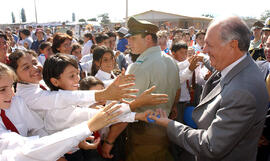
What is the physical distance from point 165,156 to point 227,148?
43.3 inches

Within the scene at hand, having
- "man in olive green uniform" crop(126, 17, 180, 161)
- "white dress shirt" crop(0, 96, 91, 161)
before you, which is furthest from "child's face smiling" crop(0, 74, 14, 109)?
"man in olive green uniform" crop(126, 17, 180, 161)

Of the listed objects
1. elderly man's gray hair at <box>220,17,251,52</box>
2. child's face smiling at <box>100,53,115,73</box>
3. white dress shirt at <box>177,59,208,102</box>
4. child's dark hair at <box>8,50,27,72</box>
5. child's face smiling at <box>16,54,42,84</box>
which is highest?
elderly man's gray hair at <box>220,17,251,52</box>

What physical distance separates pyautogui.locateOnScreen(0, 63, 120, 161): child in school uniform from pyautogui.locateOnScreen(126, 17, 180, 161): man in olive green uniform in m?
0.77

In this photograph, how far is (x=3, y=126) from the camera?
144cm

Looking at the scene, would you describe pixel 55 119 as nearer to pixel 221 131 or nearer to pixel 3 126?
pixel 3 126

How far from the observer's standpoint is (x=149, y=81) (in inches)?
82.3

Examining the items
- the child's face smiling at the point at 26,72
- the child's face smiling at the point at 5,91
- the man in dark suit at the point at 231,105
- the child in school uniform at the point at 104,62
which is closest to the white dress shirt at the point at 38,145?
the child's face smiling at the point at 5,91

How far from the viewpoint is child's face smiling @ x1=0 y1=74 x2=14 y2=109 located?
1449 millimetres

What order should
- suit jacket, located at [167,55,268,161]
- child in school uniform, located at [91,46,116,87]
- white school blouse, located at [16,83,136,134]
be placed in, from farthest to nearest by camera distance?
child in school uniform, located at [91,46,116,87], white school blouse, located at [16,83,136,134], suit jacket, located at [167,55,268,161]

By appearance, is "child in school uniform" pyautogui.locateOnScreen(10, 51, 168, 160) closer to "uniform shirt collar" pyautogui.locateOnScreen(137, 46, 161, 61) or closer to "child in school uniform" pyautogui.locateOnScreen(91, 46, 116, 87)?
"uniform shirt collar" pyautogui.locateOnScreen(137, 46, 161, 61)

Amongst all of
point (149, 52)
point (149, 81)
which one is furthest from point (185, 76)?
point (149, 81)

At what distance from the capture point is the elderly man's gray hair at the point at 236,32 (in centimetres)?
136

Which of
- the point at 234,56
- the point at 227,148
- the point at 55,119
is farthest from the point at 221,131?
Result: the point at 55,119

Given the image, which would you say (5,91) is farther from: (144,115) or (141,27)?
(141,27)
